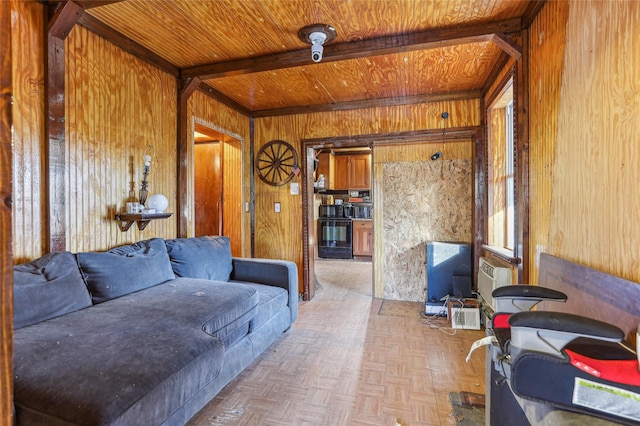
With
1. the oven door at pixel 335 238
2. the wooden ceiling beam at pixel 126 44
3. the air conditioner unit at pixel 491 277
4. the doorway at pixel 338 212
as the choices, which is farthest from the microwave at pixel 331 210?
the wooden ceiling beam at pixel 126 44

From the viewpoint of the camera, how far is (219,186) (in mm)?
4367

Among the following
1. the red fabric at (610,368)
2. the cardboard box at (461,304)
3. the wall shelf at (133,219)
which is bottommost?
the cardboard box at (461,304)

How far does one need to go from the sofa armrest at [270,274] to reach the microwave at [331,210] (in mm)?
4241

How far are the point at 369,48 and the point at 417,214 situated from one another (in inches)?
85.2

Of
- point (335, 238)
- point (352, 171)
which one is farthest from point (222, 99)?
point (335, 238)

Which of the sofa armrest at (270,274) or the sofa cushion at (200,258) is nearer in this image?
the sofa cushion at (200,258)

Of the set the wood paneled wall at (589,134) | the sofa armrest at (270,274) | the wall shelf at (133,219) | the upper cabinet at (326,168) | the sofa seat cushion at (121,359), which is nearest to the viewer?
the sofa seat cushion at (121,359)

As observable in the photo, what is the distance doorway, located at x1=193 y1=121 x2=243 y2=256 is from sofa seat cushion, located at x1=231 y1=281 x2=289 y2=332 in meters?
1.62

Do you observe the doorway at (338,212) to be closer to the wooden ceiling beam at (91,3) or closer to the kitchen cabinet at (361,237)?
the kitchen cabinet at (361,237)

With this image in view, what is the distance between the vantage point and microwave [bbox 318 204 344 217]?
7.06 metres

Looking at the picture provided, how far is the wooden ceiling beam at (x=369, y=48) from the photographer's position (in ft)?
7.29

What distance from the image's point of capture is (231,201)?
419cm

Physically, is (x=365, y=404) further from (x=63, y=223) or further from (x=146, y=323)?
(x=63, y=223)

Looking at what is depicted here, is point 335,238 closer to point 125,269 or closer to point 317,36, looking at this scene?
point 317,36
